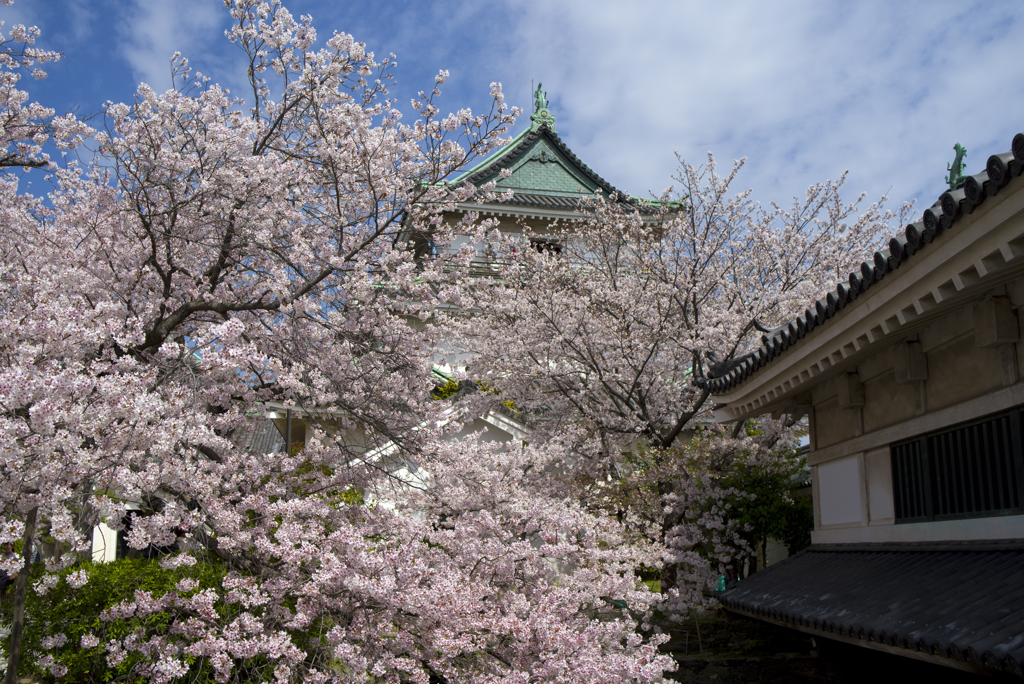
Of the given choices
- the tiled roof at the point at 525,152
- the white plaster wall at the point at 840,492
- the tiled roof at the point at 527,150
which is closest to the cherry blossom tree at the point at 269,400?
the white plaster wall at the point at 840,492

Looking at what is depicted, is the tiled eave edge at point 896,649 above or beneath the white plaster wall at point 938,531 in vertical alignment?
beneath

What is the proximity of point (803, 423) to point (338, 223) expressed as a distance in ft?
31.0

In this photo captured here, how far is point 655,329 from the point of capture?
39.1 feet

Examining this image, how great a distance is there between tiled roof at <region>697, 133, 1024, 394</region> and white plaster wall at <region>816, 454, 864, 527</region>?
56.2 inches

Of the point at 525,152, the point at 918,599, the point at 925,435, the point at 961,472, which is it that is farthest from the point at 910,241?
the point at 525,152

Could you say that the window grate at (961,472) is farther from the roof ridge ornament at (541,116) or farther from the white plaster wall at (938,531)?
the roof ridge ornament at (541,116)

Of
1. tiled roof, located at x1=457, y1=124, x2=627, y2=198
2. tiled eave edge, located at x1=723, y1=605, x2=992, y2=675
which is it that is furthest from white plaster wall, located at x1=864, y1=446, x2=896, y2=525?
tiled roof, located at x1=457, y1=124, x2=627, y2=198

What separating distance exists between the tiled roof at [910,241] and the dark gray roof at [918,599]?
6.73 feet

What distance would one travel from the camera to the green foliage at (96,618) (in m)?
6.36

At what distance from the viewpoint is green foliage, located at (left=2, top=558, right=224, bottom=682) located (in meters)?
6.36

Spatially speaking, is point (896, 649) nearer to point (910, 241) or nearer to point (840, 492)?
point (910, 241)

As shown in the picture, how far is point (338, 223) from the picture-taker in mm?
7297

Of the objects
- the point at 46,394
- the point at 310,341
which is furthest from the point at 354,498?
the point at 46,394

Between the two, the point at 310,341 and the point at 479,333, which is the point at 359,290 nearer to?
the point at 310,341
